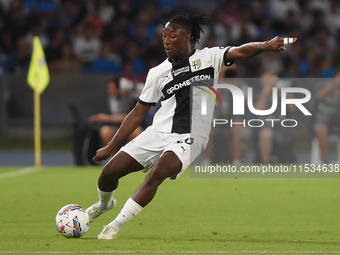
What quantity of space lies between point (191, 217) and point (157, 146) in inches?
61.2

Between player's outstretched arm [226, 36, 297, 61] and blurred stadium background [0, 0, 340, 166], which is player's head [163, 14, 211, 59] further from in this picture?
blurred stadium background [0, 0, 340, 166]

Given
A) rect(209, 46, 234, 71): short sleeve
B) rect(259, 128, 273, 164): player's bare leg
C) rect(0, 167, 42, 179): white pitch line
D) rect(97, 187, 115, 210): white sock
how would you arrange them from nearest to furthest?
rect(209, 46, 234, 71): short sleeve → rect(97, 187, 115, 210): white sock → rect(0, 167, 42, 179): white pitch line → rect(259, 128, 273, 164): player's bare leg

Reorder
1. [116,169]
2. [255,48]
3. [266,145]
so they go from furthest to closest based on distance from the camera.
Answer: [266,145] < [116,169] < [255,48]

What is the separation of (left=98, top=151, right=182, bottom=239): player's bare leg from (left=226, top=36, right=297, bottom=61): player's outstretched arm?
1.12 m

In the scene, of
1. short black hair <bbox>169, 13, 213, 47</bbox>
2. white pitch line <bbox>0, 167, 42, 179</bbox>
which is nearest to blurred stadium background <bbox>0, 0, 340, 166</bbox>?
white pitch line <bbox>0, 167, 42, 179</bbox>

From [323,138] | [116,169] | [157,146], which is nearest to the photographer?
[116,169]

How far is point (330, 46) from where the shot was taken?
17578mm

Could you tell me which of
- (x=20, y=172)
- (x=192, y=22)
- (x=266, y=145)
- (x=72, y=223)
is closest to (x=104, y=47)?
(x=20, y=172)

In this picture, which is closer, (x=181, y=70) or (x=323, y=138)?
(x=181, y=70)

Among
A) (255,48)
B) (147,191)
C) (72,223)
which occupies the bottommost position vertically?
(72,223)

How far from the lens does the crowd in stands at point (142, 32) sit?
1592 cm

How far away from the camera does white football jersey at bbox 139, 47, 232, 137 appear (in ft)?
19.1

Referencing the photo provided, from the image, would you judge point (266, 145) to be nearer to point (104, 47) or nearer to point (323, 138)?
point (323, 138)

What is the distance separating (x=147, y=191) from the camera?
18.0ft
